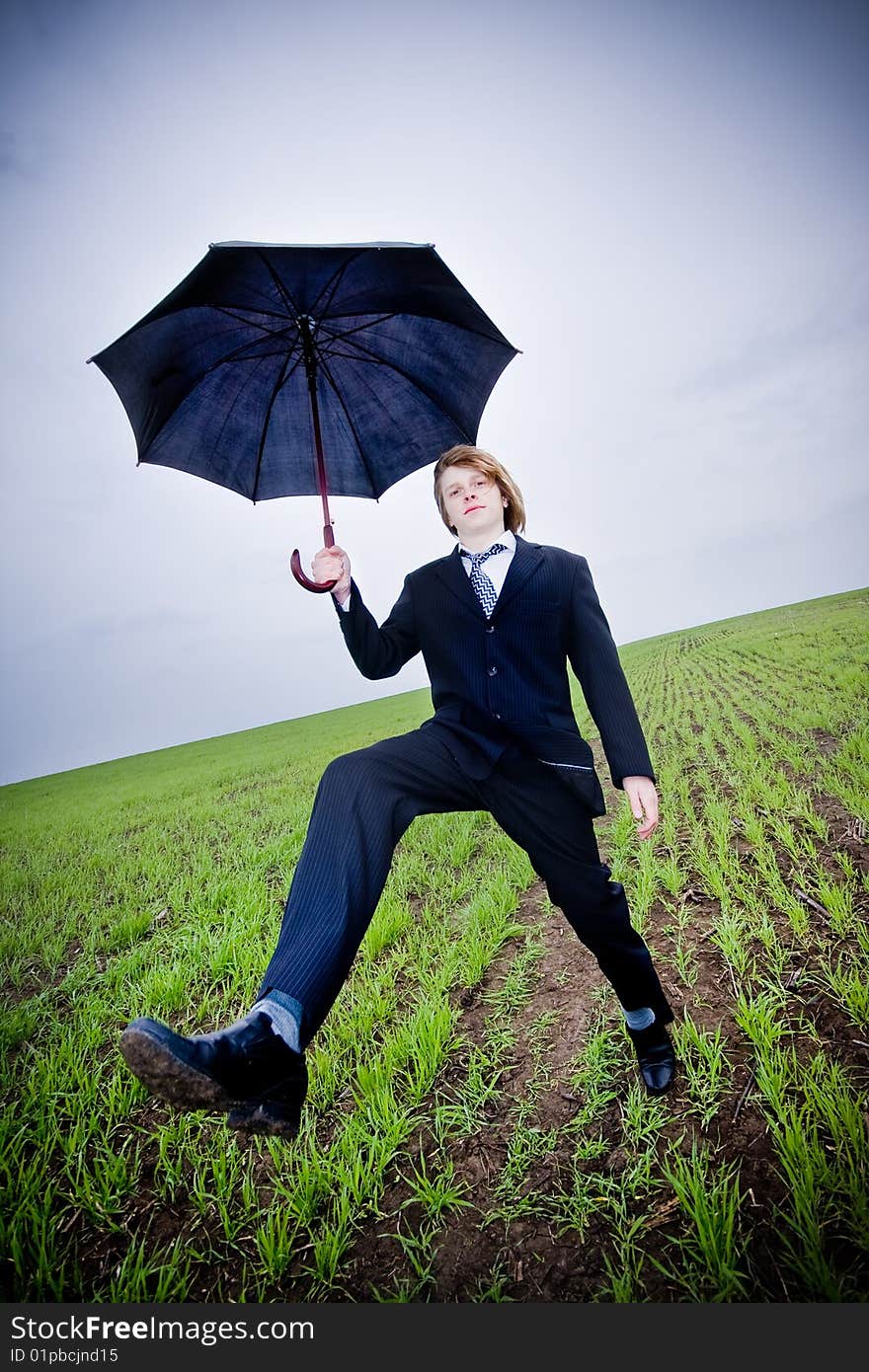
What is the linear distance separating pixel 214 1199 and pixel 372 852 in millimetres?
1404

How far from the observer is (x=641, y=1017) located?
2.10 meters

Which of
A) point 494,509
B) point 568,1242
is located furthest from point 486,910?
point 494,509

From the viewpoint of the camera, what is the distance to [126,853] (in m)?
6.67

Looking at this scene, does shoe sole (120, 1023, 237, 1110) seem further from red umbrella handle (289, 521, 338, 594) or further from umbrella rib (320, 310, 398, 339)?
umbrella rib (320, 310, 398, 339)

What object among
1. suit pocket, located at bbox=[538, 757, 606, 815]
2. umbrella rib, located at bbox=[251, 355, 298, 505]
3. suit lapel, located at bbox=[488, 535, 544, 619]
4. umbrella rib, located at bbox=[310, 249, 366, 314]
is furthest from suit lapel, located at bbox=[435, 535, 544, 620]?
umbrella rib, located at bbox=[251, 355, 298, 505]

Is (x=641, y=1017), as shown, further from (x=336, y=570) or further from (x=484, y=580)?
(x=336, y=570)

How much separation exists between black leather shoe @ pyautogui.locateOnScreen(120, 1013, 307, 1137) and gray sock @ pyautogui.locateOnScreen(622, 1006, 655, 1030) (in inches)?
52.7

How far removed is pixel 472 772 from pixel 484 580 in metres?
0.90

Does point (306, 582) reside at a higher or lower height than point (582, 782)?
higher

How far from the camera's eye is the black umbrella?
2.63 meters

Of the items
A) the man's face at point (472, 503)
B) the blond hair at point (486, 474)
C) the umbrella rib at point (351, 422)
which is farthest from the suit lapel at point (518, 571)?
the umbrella rib at point (351, 422)

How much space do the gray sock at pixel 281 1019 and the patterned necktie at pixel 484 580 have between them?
162 cm

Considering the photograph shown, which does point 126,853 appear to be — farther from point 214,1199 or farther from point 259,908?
point 214,1199

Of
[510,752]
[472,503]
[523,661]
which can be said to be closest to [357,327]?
[472,503]
